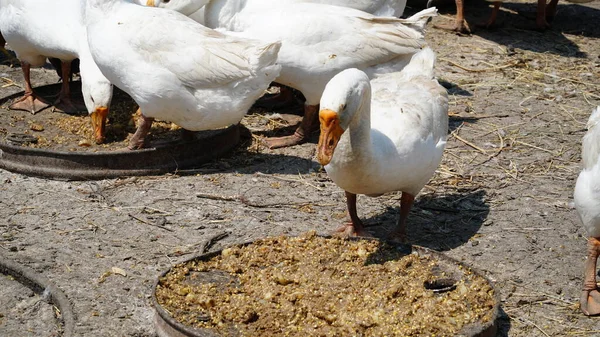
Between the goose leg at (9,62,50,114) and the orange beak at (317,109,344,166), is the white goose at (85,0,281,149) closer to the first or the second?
the goose leg at (9,62,50,114)

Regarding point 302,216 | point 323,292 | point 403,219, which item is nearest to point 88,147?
point 302,216

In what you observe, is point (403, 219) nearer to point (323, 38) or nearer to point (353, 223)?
point (353, 223)

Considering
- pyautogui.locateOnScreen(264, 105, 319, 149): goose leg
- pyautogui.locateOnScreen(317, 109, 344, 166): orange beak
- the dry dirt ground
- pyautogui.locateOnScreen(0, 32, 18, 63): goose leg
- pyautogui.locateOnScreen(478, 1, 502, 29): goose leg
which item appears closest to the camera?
pyautogui.locateOnScreen(317, 109, 344, 166): orange beak

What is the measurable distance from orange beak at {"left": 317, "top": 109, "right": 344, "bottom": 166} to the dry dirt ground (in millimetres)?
1133

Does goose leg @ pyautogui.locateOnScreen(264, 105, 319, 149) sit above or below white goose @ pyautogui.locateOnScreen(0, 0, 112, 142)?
below

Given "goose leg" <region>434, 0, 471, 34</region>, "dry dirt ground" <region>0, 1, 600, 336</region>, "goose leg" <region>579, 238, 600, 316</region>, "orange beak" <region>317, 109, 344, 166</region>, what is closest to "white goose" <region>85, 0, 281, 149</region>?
"dry dirt ground" <region>0, 1, 600, 336</region>

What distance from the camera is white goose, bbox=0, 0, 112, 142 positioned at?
683cm

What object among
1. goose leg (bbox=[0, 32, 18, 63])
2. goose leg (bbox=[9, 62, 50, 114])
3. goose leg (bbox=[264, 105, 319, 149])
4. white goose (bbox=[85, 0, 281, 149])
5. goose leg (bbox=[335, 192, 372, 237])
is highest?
white goose (bbox=[85, 0, 281, 149])

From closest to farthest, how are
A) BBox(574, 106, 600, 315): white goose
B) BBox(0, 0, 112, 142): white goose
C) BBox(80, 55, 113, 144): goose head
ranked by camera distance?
BBox(574, 106, 600, 315): white goose → BBox(80, 55, 113, 144): goose head → BBox(0, 0, 112, 142): white goose

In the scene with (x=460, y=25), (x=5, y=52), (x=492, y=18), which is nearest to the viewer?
(x=5, y=52)

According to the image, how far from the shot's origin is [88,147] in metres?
6.41

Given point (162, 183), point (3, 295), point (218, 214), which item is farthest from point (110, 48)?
point (3, 295)

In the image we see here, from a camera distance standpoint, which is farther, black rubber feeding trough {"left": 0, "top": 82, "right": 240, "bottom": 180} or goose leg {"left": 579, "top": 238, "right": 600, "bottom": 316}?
black rubber feeding trough {"left": 0, "top": 82, "right": 240, "bottom": 180}

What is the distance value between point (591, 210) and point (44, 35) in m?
4.50
